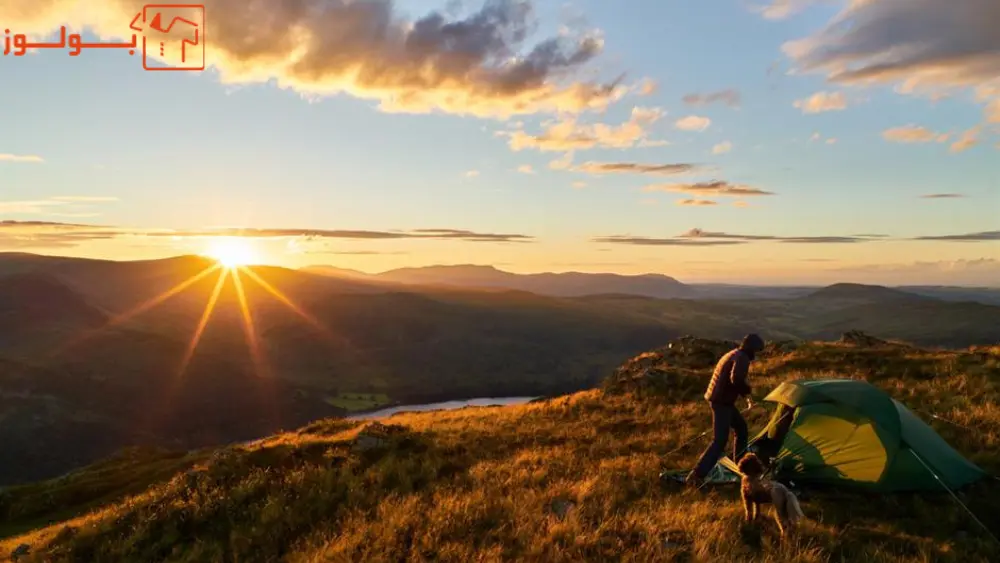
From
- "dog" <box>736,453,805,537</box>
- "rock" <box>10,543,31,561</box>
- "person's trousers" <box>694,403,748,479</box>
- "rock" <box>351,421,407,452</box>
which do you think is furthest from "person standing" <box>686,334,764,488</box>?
"rock" <box>10,543,31,561</box>

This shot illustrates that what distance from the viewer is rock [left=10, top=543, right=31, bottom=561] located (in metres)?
12.4

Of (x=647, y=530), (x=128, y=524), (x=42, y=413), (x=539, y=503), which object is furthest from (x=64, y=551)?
(x=42, y=413)

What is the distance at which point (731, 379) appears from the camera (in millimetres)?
10562

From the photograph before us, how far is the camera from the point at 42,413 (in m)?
150

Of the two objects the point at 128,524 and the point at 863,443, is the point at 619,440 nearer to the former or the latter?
the point at 863,443

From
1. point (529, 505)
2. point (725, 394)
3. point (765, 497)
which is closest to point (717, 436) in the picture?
point (725, 394)

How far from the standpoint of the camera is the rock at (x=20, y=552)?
1237 cm

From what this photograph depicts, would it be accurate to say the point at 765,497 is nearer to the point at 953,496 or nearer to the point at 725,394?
the point at 725,394

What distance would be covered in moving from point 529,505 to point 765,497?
413 cm

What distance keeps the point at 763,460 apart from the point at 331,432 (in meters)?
20.3

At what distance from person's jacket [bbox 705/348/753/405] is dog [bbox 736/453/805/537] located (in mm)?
2063

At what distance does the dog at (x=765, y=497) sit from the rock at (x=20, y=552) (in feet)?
52.7

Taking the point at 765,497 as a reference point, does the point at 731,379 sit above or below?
above

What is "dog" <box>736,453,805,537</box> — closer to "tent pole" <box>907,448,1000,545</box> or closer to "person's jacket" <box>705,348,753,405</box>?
"person's jacket" <box>705,348,753,405</box>
